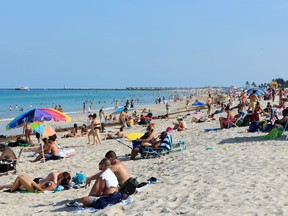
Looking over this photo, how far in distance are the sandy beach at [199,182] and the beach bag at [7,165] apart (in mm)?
238

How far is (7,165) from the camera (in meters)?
10.2

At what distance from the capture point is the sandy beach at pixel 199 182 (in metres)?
5.43

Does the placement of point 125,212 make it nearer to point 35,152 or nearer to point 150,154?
point 150,154

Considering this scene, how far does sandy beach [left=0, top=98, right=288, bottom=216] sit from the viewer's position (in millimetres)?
5430

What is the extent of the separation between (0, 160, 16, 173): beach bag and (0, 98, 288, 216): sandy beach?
0.24m

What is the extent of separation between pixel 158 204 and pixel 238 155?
3952mm

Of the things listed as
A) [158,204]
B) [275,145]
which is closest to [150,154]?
[275,145]

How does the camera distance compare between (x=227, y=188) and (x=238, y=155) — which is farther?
(x=238, y=155)

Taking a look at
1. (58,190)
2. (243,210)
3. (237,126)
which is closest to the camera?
(243,210)

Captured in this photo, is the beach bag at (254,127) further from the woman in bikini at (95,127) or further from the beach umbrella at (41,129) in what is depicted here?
the beach umbrella at (41,129)

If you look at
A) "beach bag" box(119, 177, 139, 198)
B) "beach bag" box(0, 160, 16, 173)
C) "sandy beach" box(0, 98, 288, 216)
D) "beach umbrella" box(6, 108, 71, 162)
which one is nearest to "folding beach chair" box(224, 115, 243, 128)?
"sandy beach" box(0, 98, 288, 216)

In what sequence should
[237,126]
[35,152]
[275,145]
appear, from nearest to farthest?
[275,145], [35,152], [237,126]

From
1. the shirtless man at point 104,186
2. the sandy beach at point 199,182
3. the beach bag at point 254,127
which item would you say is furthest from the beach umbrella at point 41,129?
the shirtless man at point 104,186

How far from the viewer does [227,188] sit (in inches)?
245
